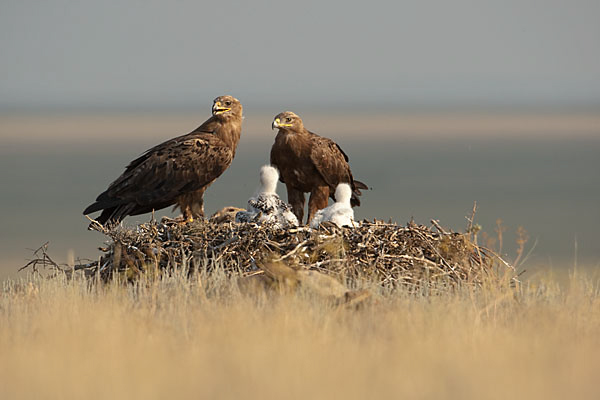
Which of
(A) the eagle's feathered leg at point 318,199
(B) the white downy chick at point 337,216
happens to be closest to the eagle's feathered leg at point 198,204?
(A) the eagle's feathered leg at point 318,199

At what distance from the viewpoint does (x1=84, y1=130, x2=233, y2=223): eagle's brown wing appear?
13.0 m

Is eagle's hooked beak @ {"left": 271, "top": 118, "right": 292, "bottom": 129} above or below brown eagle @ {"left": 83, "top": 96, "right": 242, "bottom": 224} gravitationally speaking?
above

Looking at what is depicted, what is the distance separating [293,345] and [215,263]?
11.0ft

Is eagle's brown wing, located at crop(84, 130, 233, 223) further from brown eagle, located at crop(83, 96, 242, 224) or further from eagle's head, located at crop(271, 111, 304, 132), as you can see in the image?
eagle's head, located at crop(271, 111, 304, 132)

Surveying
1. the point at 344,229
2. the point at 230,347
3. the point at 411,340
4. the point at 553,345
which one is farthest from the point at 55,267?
the point at 553,345

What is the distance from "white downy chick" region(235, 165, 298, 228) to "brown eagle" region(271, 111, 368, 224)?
3.69 ft

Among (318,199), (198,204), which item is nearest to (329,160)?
(318,199)

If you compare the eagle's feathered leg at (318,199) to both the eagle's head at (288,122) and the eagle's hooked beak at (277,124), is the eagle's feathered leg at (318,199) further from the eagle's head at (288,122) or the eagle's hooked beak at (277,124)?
the eagle's hooked beak at (277,124)

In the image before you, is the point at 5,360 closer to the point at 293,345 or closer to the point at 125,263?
the point at 293,345

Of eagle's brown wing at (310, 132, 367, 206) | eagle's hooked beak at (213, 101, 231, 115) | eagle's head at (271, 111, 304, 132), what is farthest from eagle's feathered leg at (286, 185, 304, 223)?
eagle's hooked beak at (213, 101, 231, 115)

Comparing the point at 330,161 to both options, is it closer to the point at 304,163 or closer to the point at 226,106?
the point at 304,163

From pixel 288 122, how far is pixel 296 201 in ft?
4.06

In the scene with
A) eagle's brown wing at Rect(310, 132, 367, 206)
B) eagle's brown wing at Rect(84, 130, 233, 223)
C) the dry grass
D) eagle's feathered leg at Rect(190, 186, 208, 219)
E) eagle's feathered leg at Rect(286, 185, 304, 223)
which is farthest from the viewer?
eagle's feathered leg at Rect(286, 185, 304, 223)

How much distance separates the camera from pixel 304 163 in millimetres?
13297
